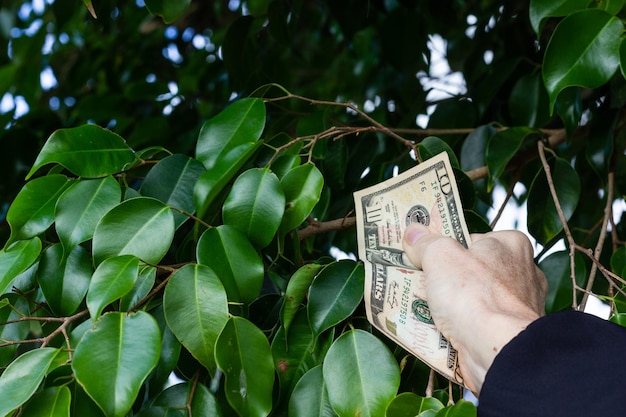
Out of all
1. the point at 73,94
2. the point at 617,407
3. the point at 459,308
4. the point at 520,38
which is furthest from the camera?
the point at 73,94

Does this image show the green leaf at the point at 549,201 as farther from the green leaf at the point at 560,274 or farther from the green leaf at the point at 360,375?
the green leaf at the point at 360,375

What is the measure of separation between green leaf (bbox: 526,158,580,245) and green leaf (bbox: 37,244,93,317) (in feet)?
1.85

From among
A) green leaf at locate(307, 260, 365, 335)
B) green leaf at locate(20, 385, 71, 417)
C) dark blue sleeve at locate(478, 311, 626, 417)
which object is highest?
dark blue sleeve at locate(478, 311, 626, 417)

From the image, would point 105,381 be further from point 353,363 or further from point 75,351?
point 353,363

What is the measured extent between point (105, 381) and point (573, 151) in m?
1.12

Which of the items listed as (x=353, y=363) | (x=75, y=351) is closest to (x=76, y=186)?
(x=75, y=351)

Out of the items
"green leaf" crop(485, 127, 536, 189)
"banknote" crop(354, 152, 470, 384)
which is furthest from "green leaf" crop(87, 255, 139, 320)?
"green leaf" crop(485, 127, 536, 189)

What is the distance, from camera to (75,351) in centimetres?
56

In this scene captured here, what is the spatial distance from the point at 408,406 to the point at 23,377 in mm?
303

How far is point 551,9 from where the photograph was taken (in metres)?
0.83

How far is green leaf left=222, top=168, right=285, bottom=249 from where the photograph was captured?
0.68 metres

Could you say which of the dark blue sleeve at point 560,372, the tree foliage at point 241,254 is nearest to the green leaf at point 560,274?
the tree foliage at point 241,254

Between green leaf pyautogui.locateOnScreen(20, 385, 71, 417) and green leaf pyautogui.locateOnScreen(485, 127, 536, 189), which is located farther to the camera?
green leaf pyautogui.locateOnScreen(485, 127, 536, 189)

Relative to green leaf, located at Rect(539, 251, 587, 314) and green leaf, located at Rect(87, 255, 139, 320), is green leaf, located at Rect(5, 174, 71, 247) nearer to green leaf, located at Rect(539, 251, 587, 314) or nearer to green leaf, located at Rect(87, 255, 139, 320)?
green leaf, located at Rect(87, 255, 139, 320)
